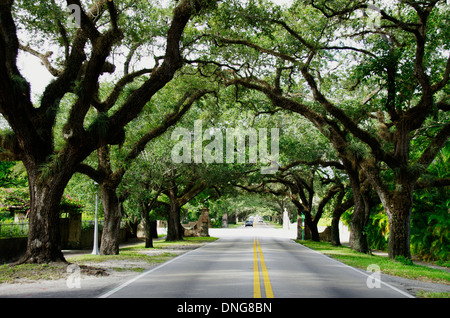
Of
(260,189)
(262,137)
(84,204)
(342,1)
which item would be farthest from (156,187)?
(342,1)

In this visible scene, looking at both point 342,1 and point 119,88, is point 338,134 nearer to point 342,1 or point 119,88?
point 342,1

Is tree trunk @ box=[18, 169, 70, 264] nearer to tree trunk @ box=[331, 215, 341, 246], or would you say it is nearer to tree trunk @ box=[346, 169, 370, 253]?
tree trunk @ box=[346, 169, 370, 253]

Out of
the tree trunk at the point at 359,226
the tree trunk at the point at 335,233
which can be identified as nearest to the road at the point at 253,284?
the tree trunk at the point at 359,226

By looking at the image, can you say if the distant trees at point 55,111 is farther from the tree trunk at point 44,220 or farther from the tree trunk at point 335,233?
the tree trunk at point 335,233

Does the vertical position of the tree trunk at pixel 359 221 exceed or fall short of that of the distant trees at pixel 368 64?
it falls short

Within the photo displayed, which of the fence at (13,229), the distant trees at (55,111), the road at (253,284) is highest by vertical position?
the distant trees at (55,111)

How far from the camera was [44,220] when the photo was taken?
39.3ft

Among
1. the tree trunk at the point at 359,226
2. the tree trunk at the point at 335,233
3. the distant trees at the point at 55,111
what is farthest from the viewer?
the tree trunk at the point at 335,233

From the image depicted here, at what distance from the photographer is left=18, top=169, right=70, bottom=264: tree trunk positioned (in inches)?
466

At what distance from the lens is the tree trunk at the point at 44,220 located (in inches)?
466

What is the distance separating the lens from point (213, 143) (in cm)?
2703

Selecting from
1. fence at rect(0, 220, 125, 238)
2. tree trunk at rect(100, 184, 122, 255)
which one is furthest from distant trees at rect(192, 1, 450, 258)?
fence at rect(0, 220, 125, 238)
